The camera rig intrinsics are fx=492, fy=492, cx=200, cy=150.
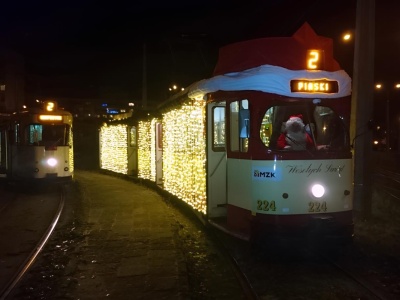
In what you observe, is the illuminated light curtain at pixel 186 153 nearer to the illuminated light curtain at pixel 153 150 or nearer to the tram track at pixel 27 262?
the illuminated light curtain at pixel 153 150

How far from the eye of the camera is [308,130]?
7.59 m

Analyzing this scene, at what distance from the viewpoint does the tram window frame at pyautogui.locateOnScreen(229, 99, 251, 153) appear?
24.7 feet

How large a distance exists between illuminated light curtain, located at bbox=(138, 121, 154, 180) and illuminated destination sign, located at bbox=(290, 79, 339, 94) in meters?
10.9

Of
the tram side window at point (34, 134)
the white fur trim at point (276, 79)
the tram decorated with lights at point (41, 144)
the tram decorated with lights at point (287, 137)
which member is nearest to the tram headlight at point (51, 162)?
the tram decorated with lights at point (41, 144)

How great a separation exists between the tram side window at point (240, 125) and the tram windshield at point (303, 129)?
0.87 ft

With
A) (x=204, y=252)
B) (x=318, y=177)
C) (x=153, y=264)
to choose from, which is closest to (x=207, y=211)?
(x=204, y=252)

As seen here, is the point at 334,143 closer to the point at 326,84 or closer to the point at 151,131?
the point at 326,84

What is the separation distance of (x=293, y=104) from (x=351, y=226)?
2063mm

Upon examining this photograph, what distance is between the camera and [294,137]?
24.5 ft

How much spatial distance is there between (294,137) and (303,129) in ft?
0.67

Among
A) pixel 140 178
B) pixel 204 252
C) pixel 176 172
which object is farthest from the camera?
pixel 140 178

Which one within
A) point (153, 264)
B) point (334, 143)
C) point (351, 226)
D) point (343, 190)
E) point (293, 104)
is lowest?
point (153, 264)

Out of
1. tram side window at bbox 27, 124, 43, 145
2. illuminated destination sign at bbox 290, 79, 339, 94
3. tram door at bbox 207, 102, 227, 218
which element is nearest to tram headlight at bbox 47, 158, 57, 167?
tram side window at bbox 27, 124, 43, 145

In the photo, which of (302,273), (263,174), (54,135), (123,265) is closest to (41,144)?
(54,135)
